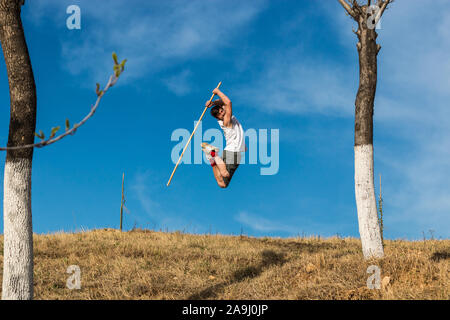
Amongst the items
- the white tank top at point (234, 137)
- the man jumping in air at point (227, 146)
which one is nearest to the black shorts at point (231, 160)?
the man jumping in air at point (227, 146)

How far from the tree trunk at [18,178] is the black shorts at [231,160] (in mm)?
4675

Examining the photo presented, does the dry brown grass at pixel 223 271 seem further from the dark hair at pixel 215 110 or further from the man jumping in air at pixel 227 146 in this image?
the dark hair at pixel 215 110

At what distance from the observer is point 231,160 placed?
11219 millimetres

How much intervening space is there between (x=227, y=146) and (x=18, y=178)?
5.05 metres

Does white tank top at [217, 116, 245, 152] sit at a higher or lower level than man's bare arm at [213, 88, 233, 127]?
lower

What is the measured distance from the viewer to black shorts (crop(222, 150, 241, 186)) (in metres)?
11.2

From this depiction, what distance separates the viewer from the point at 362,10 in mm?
12789

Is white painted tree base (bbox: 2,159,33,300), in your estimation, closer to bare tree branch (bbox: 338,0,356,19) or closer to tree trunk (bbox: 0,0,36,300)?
tree trunk (bbox: 0,0,36,300)

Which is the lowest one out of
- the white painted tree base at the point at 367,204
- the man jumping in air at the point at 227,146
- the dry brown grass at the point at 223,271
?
the dry brown grass at the point at 223,271

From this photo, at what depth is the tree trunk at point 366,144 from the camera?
1149 cm

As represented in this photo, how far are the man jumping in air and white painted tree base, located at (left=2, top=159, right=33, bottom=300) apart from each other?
4.34 m

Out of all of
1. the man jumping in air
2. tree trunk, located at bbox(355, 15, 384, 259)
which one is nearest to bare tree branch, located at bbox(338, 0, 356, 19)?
tree trunk, located at bbox(355, 15, 384, 259)
